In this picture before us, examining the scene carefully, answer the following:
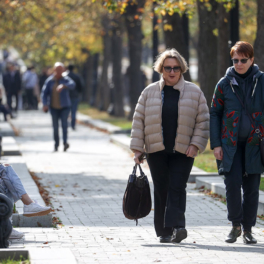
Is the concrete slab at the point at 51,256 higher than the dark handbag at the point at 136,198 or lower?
lower

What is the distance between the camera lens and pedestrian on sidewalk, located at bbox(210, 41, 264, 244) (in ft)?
21.0

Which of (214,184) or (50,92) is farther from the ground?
(50,92)

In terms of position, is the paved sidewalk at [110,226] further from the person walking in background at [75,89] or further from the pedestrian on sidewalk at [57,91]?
the person walking in background at [75,89]

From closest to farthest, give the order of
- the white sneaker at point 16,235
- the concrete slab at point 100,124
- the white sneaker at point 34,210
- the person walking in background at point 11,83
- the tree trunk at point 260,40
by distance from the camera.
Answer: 1. the white sneaker at point 16,235
2. the white sneaker at point 34,210
3. the tree trunk at point 260,40
4. the concrete slab at point 100,124
5. the person walking in background at point 11,83

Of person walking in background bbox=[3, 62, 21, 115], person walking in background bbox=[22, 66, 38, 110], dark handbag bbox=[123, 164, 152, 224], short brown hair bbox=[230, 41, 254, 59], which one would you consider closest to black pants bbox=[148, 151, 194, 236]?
dark handbag bbox=[123, 164, 152, 224]

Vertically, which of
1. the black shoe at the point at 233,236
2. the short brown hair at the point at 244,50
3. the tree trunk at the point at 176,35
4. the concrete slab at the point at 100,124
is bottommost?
the concrete slab at the point at 100,124

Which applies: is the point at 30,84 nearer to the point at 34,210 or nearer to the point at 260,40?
the point at 260,40

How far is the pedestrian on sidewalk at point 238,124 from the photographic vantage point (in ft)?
21.0

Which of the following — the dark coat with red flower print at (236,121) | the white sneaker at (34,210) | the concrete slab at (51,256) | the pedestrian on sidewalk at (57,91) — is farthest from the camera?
the pedestrian on sidewalk at (57,91)

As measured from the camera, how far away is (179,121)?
6.41 meters

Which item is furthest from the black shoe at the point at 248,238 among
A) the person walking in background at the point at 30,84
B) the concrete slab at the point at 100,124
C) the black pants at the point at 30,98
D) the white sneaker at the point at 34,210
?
the black pants at the point at 30,98

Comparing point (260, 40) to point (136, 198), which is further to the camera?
point (260, 40)

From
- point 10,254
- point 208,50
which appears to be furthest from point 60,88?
point 10,254

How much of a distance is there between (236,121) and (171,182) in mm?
820
